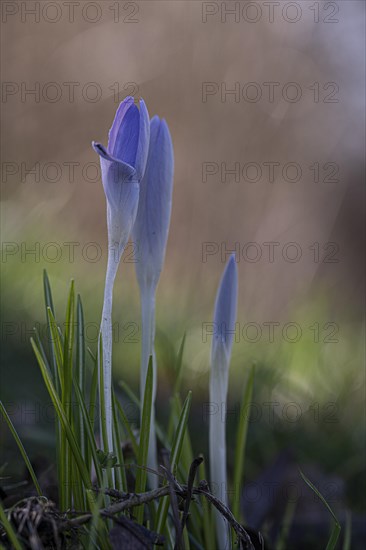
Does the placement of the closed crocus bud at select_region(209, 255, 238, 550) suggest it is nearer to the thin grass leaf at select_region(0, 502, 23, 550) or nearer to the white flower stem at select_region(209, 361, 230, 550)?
the white flower stem at select_region(209, 361, 230, 550)

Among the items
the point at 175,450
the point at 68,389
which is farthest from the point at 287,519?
the point at 68,389

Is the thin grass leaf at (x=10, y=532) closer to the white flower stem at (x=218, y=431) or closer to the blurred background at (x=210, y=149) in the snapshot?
the white flower stem at (x=218, y=431)

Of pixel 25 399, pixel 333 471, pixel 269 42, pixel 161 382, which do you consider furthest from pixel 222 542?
pixel 269 42

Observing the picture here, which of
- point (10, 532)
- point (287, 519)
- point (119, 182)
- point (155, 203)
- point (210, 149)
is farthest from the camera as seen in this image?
point (210, 149)

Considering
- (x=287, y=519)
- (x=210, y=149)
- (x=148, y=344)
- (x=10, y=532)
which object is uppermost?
(x=210, y=149)

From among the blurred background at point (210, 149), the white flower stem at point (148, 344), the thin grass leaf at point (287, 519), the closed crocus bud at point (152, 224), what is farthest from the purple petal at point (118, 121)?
the blurred background at point (210, 149)

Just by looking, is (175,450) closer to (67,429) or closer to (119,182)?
(67,429)
